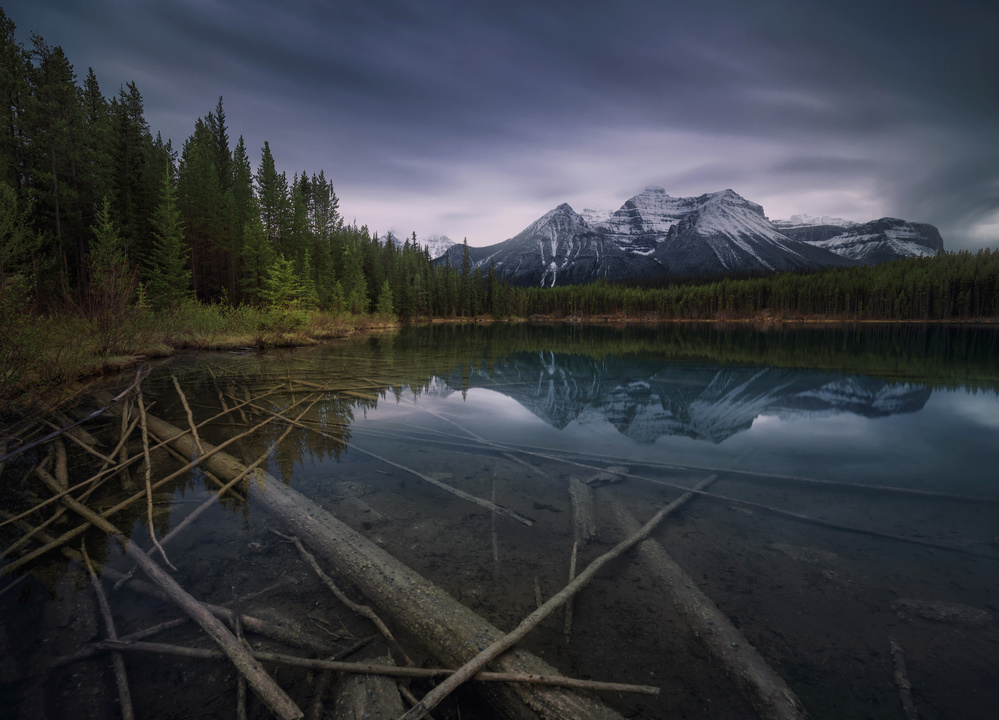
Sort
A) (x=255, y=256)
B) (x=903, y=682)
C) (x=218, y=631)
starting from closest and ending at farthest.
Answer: (x=903, y=682) → (x=218, y=631) → (x=255, y=256)

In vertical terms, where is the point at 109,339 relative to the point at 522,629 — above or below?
above

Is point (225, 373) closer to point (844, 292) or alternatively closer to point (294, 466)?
point (294, 466)

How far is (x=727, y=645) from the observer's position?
3057mm

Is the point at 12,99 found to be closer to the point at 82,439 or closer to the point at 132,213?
the point at 132,213

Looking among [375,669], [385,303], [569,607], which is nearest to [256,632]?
[375,669]

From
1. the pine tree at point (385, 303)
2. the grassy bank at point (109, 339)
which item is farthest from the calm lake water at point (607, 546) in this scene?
the pine tree at point (385, 303)

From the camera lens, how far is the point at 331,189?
70188 millimetres

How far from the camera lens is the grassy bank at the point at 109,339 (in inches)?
390

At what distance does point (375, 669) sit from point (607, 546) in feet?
8.72

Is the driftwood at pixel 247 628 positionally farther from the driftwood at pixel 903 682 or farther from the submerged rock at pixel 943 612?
the submerged rock at pixel 943 612

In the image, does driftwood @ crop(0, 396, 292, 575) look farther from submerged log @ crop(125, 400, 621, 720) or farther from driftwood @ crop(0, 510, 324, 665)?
driftwood @ crop(0, 510, 324, 665)

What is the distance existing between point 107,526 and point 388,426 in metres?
5.03

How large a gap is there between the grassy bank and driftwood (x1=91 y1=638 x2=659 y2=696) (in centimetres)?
1047

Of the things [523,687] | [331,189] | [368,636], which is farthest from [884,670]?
[331,189]
